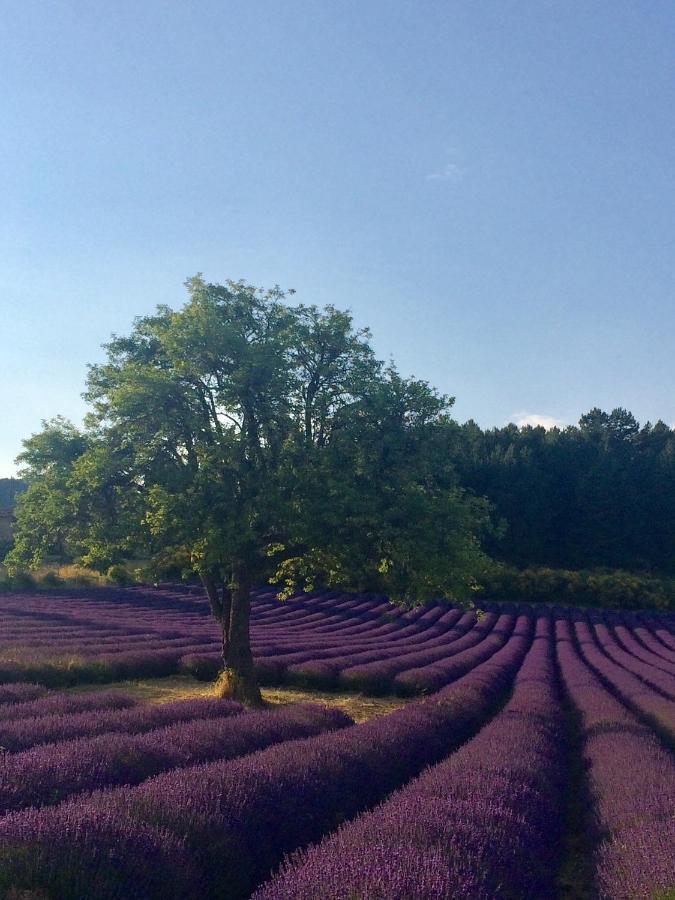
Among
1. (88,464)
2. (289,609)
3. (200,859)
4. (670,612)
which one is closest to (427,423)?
(88,464)

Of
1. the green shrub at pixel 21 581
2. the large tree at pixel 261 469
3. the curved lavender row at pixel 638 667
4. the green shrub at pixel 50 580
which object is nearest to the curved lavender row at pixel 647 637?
the curved lavender row at pixel 638 667

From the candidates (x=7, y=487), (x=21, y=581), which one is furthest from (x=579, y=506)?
(x=7, y=487)

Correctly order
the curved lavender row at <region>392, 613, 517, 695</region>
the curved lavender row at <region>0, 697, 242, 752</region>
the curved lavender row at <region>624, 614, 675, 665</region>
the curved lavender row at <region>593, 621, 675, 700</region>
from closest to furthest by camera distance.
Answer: the curved lavender row at <region>0, 697, 242, 752</region>
the curved lavender row at <region>392, 613, 517, 695</region>
the curved lavender row at <region>593, 621, 675, 700</region>
the curved lavender row at <region>624, 614, 675, 665</region>

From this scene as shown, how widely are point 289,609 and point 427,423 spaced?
24.1m

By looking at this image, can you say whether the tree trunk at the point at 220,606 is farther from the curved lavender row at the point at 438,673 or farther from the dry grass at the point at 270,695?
the curved lavender row at the point at 438,673

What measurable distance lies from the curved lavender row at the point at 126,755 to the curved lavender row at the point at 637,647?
13.8 m

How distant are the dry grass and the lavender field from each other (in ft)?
1.05

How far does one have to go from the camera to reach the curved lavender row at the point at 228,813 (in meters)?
3.34

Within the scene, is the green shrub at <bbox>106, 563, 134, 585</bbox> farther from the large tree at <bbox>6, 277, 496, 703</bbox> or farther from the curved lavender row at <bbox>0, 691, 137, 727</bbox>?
the curved lavender row at <bbox>0, 691, 137, 727</bbox>

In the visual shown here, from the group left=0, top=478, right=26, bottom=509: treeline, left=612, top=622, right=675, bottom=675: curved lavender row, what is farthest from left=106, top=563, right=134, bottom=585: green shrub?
left=0, top=478, right=26, bottom=509: treeline

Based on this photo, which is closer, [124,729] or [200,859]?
[200,859]

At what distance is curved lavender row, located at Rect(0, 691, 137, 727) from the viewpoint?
854 centimetres

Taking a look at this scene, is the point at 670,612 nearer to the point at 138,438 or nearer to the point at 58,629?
the point at 58,629

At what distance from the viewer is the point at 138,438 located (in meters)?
11.7
